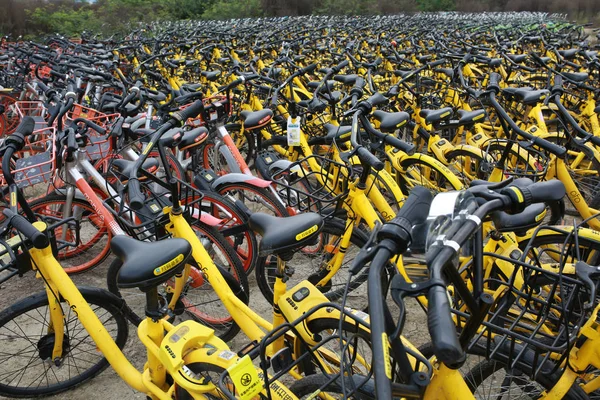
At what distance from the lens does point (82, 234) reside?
4.02m

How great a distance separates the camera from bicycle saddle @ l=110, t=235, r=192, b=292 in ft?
5.72

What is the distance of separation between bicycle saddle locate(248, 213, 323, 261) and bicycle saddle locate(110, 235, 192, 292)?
1.06 feet

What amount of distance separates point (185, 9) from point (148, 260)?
2149 cm

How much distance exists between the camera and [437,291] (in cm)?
88

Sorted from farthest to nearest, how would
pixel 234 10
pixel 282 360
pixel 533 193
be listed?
pixel 234 10 → pixel 282 360 → pixel 533 193

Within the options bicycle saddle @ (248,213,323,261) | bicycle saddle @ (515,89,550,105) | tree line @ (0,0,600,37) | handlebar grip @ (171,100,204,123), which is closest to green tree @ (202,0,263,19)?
tree line @ (0,0,600,37)

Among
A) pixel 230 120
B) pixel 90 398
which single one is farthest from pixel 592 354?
pixel 230 120

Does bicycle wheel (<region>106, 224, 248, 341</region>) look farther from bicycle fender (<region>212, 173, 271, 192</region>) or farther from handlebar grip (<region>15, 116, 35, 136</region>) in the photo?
handlebar grip (<region>15, 116, 35, 136</region>)

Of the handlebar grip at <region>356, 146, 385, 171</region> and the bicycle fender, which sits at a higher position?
the handlebar grip at <region>356, 146, 385, 171</region>

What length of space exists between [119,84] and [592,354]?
502 cm

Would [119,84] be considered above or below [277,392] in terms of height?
above

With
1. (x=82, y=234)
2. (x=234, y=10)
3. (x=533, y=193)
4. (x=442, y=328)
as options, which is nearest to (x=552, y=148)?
(x=533, y=193)

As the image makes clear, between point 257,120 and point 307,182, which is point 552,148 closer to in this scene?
point 307,182

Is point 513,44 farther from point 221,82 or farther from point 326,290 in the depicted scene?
point 326,290
